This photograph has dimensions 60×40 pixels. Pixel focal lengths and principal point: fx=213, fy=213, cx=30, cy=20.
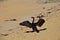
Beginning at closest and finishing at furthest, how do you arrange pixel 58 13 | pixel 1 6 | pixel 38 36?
pixel 38 36, pixel 58 13, pixel 1 6

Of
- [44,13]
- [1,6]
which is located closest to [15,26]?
[44,13]

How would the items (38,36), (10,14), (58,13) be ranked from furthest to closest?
(10,14) < (58,13) < (38,36)

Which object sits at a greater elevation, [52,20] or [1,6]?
[52,20]

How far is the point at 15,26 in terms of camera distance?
7051mm

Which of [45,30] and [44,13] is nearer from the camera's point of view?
[45,30]

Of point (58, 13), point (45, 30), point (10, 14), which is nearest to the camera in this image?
point (45, 30)

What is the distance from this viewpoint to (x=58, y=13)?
7.96m

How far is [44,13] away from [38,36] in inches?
103

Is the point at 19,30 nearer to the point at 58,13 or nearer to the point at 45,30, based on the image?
the point at 45,30

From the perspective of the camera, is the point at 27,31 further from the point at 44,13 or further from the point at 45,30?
the point at 44,13

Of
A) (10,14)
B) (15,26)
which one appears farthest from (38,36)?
(10,14)

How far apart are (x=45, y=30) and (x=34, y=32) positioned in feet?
1.30

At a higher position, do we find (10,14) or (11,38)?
(11,38)

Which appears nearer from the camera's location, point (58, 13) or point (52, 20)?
point (52, 20)
